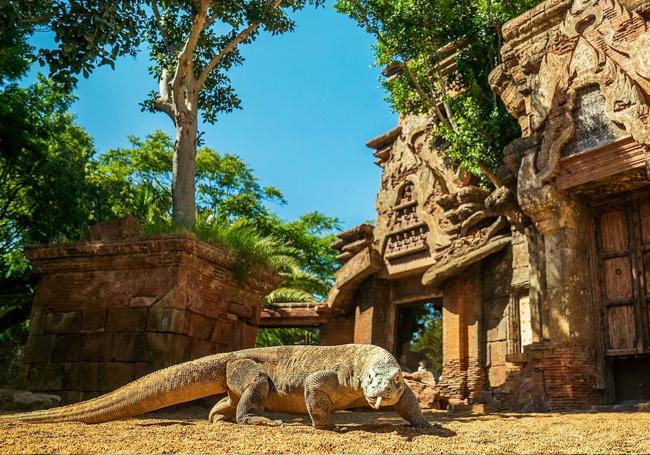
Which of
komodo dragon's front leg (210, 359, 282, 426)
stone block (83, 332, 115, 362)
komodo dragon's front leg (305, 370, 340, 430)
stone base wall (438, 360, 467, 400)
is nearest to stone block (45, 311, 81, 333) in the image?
stone block (83, 332, 115, 362)

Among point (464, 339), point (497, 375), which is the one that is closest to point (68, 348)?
point (497, 375)

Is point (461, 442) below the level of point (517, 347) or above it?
below

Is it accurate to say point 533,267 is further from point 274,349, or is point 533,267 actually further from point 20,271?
point 20,271

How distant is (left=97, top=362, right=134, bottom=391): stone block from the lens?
7902 millimetres

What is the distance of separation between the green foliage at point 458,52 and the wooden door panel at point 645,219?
153 inches

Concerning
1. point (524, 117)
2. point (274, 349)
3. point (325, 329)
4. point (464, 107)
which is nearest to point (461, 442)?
point (274, 349)

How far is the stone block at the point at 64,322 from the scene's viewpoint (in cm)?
851

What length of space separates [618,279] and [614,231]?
85cm

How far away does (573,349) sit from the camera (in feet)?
31.0

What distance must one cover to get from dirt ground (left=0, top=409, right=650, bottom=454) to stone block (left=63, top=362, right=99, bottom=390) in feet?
8.52

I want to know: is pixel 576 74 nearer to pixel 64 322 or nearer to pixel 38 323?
pixel 64 322

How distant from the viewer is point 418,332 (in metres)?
23.3

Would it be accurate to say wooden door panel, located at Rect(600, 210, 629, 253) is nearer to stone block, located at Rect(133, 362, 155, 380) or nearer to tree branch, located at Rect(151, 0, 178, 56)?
stone block, located at Rect(133, 362, 155, 380)

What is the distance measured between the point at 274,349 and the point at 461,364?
9.86m
